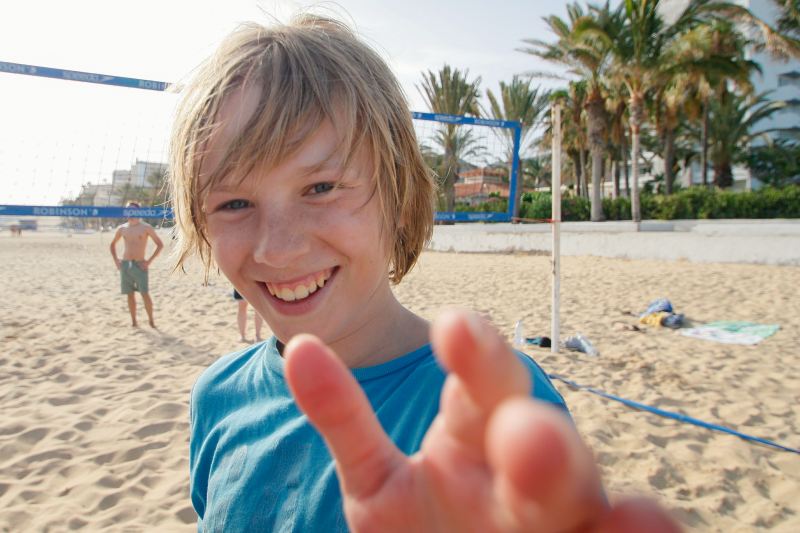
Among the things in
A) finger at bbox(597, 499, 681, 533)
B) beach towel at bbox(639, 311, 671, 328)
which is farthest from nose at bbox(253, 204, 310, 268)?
beach towel at bbox(639, 311, 671, 328)

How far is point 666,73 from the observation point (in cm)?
1798

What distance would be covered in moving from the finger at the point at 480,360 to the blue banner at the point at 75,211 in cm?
544

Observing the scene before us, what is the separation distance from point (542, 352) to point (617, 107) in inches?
790

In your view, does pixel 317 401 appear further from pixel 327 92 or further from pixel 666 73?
pixel 666 73

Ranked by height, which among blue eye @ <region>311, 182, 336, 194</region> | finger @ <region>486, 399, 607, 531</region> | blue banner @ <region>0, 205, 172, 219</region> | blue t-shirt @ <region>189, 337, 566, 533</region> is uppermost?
blue banner @ <region>0, 205, 172, 219</region>

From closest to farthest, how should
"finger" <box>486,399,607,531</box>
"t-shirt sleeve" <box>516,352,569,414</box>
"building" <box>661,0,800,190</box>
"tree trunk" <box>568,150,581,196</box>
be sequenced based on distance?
1. "finger" <box>486,399,607,531</box>
2. "t-shirt sleeve" <box>516,352,569,414</box>
3. "tree trunk" <box>568,150,581,196</box>
4. "building" <box>661,0,800,190</box>

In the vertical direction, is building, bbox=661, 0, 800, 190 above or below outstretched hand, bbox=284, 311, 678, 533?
above

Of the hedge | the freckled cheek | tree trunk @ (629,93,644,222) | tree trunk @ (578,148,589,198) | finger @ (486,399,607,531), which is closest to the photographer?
finger @ (486,399,607,531)

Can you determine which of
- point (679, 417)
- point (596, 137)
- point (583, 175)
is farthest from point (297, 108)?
Answer: point (583, 175)

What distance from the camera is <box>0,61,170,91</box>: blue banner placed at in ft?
16.7

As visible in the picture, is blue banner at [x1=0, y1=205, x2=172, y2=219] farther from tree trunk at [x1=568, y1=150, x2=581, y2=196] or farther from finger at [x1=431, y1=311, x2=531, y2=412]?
tree trunk at [x1=568, y1=150, x2=581, y2=196]

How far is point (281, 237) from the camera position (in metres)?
0.96

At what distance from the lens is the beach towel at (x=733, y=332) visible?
5.88 m

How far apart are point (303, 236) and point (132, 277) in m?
7.75
